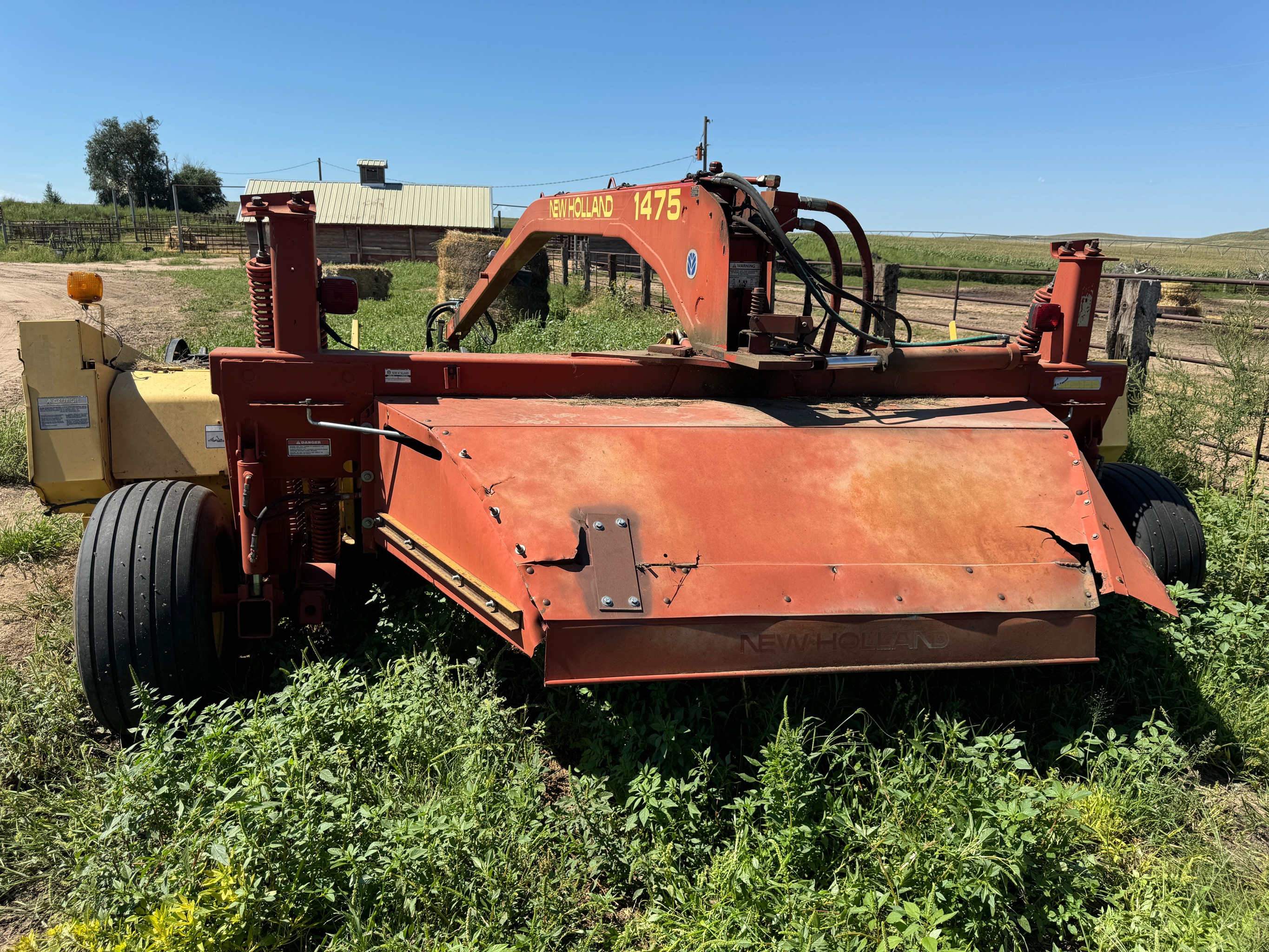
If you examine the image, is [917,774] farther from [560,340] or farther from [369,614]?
[560,340]

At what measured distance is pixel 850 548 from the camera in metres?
2.91

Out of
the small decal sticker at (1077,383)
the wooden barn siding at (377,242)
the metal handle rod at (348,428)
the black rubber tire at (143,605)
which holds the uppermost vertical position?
the wooden barn siding at (377,242)

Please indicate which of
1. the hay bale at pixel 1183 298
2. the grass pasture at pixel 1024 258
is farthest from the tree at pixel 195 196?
the hay bale at pixel 1183 298

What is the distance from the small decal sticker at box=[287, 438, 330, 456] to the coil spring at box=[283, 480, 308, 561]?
19 centimetres

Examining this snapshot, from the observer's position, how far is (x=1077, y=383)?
4105mm

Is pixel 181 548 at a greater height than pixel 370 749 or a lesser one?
greater

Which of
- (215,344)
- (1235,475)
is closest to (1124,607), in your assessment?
(1235,475)

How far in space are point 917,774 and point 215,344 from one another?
9.52 m

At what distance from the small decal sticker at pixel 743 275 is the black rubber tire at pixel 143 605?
7.33ft

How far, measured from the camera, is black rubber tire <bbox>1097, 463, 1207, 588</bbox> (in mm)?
4117

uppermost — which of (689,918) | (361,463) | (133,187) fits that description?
(133,187)

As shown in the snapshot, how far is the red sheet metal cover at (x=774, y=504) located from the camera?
2684 millimetres

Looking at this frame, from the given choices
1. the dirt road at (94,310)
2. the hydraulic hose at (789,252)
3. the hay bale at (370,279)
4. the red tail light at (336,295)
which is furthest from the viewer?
the hay bale at (370,279)

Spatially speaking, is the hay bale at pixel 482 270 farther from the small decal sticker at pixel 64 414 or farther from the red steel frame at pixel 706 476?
the red steel frame at pixel 706 476
